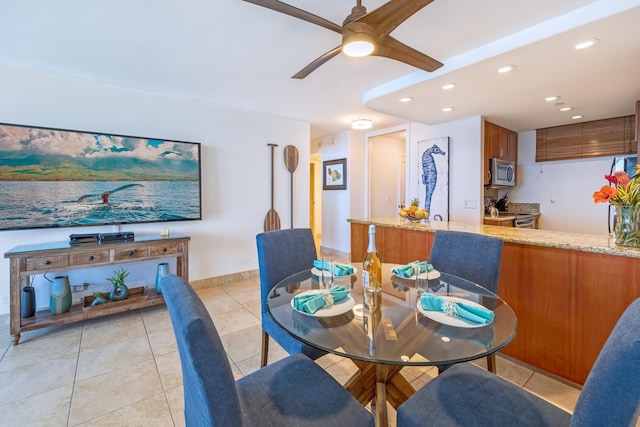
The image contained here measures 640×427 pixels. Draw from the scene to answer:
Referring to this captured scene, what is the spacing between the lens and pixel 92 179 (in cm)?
289

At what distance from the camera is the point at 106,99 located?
3014mm

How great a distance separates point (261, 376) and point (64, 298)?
2.52m

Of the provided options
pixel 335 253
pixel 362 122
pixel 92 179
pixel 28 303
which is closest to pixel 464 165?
pixel 362 122

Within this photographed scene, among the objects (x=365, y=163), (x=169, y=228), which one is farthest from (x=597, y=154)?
(x=169, y=228)

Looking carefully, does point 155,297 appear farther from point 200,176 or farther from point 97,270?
point 200,176

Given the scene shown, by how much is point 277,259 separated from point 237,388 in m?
0.94

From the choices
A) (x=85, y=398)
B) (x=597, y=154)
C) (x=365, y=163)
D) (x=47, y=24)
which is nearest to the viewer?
(x=85, y=398)

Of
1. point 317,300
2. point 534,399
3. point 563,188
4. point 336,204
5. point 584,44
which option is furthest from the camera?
point 336,204

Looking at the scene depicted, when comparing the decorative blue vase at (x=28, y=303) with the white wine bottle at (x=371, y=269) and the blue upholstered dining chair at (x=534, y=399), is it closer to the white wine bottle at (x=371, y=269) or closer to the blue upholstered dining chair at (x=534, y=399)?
the white wine bottle at (x=371, y=269)

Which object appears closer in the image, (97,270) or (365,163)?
(97,270)

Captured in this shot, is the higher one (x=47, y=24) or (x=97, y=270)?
(x=47, y=24)

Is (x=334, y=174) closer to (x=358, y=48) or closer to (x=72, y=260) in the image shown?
(x=358, y=48)

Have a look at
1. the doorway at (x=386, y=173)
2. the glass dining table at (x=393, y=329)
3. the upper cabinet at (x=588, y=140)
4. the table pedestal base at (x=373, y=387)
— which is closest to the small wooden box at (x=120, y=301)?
the glass dining table at (x=393, y=329)

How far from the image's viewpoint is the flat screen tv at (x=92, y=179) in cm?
256
